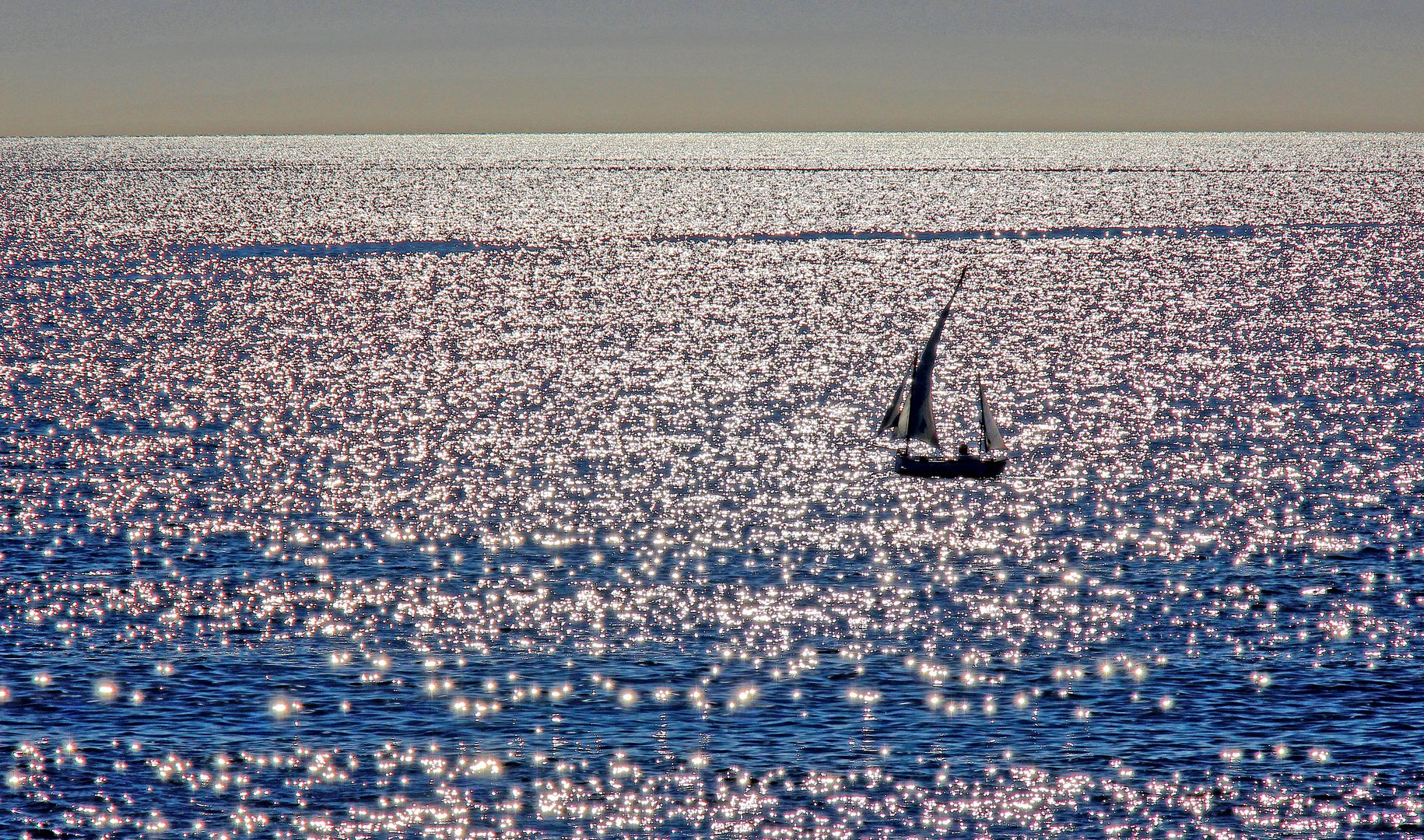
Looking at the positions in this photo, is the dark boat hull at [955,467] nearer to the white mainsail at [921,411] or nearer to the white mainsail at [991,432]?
the white mainsail at [991,432]

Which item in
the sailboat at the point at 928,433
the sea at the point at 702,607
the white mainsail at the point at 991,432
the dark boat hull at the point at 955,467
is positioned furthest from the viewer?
the white mainsail at the point at 991,432

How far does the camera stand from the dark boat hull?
3413 inches

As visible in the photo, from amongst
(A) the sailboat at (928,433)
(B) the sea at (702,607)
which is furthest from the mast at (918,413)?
(B) the sea at (702,607)

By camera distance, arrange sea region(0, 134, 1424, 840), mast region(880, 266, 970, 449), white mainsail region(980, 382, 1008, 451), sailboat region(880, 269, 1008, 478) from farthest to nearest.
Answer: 1. mast region(880, 266, 970, 449)
2. white mainsail region(980, 382, 1008, 451)
3. sailboat region(880, 269, 1008, 478)
4. sea region(0, 134, 1424, 840)

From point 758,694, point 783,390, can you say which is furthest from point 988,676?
point 783,390

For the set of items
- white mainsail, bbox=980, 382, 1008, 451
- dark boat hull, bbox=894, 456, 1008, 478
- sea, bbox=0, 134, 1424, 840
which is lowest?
sea, bbox=0, 134, 1424, 840

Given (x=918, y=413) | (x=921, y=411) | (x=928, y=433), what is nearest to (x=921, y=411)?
(x=921, y=411)

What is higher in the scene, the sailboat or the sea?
the sailboat

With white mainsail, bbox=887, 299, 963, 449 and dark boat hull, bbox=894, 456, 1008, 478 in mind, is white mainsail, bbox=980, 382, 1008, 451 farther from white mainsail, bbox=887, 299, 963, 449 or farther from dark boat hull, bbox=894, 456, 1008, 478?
white mainsail, bbox=887, 299, 963, 449

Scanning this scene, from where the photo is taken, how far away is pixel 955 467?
86.7 meters

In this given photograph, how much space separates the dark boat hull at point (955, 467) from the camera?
284 ft

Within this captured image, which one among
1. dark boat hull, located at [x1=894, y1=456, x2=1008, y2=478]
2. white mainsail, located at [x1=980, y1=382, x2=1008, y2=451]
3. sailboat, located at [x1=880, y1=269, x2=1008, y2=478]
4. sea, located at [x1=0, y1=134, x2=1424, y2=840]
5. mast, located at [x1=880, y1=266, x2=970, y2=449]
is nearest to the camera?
sea, located at [x1=0, y1=134, x2=1424, y2=840]

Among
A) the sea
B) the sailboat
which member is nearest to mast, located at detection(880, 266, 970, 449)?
the sailboat

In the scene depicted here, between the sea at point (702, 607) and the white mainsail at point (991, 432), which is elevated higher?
the white mainsail at point (991, 432)
